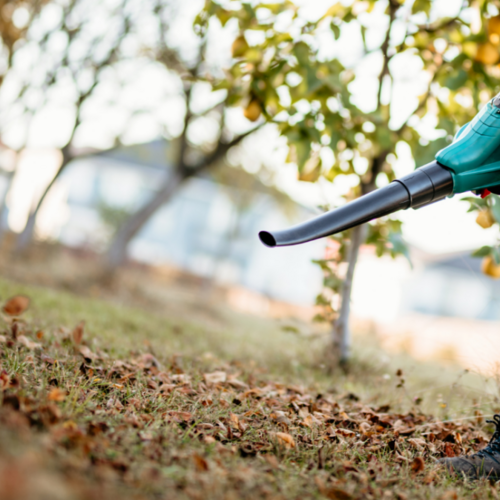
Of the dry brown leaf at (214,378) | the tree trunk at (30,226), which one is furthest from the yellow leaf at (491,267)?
the tree trunk at (30,226)

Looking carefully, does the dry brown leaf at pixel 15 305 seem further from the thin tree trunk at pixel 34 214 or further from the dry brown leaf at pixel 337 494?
the thin tree trunk at pixel 34 214

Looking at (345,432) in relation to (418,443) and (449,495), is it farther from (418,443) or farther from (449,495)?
(449,495)

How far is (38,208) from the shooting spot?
7.73 m

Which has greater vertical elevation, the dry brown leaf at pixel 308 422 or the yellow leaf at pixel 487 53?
the yellow leaf at pixel 487 53

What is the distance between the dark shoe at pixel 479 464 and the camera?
1.56 meters

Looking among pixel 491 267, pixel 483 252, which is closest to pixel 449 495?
pixel 483 252

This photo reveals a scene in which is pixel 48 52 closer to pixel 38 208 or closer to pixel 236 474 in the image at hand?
pixel 38 208

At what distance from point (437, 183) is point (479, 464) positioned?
1.00m

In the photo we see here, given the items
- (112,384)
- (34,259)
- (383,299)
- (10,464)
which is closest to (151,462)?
(10,464)

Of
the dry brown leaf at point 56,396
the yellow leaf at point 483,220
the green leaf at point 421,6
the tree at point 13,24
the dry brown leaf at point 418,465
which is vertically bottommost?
the dry brown leaf at point 418,465

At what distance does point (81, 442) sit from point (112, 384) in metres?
0.62

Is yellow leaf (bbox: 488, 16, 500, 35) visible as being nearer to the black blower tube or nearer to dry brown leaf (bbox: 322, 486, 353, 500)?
the black blower tube

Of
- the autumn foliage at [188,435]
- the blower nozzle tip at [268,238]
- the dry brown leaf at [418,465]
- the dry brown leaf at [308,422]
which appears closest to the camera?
the autumn foliage at [188,435]

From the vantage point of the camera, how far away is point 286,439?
155 cm
